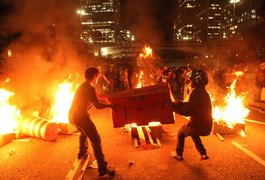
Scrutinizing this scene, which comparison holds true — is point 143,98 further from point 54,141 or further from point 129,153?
point 54,141

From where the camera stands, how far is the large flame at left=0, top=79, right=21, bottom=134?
771cm

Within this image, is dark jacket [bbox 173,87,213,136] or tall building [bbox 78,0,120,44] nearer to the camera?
dark jacket [bbox 173,87,213,136]

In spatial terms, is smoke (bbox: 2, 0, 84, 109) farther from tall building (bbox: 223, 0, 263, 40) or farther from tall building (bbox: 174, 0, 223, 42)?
tall building (bbox: 174, 0, 223, 42)

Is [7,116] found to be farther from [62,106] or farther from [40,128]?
[62,106]

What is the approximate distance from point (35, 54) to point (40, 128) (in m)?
8.53

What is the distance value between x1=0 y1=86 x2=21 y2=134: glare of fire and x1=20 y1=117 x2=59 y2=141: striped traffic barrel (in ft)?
0.97

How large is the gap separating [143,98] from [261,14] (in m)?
13.8

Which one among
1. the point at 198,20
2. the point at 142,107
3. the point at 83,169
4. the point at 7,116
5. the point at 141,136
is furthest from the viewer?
the point at 198,20

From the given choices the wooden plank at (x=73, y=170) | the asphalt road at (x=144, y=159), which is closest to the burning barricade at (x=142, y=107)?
the asphalt road at (x=144, y=159)

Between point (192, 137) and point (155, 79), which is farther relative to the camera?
point (155, 79)

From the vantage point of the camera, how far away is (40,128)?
748cm

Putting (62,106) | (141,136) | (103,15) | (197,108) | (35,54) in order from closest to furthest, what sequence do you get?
(197,108)
(141,136)
(62,106)
(35,54)
(103,15)

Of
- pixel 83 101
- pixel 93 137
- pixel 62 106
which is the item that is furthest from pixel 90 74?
pixel 62 106

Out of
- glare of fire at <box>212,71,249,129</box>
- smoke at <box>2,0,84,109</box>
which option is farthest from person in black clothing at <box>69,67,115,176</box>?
smoke at <box>2,0,84,109</box>
